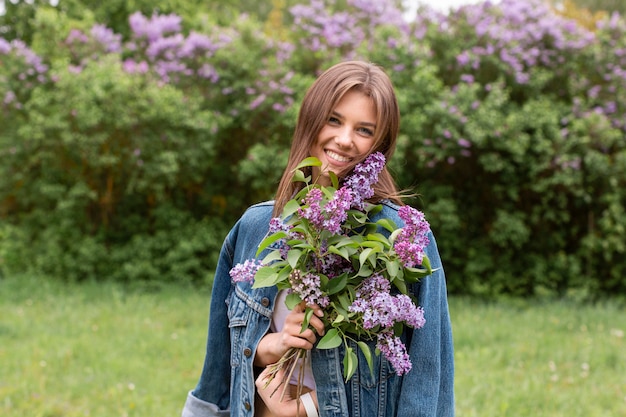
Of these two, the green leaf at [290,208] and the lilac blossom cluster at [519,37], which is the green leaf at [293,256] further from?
the lilac blossom cluster at [519,37]

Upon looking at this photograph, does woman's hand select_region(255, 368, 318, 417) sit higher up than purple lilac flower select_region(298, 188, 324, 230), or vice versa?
purple lilac flower select_region(298, 188, 324, 230)

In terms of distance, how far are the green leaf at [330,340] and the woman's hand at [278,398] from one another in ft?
0.73

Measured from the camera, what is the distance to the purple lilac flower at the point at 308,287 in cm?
155

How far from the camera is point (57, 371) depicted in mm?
4699

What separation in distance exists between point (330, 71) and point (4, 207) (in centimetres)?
768

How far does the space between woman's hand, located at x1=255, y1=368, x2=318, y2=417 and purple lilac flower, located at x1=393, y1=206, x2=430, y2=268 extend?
471 mm

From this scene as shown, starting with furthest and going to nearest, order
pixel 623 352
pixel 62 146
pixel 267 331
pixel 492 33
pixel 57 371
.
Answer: pixel 62 146, pixel 492 33, pixel 623 352, pixel 57 371, pixel 267 331

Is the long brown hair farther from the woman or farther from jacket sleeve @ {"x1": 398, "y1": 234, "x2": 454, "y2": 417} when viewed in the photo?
jacket sleeve @ {"x1": 398, "y1": 234, "x2": 454, "y2": 417}

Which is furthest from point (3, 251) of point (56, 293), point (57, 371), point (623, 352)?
point (623, 352)

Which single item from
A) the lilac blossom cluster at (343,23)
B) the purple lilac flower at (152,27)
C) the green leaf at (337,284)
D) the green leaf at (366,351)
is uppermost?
the lilac blossom cluster at (343,23)

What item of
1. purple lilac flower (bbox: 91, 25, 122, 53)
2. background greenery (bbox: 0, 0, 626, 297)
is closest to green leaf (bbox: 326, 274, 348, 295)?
background greenery (bbox: 0, 0, 626, 297)

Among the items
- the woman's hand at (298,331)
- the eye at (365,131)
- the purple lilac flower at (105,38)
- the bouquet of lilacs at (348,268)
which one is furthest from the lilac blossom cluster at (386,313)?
the purple lilac flower at (105,38)

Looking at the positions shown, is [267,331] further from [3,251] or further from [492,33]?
[3,251]

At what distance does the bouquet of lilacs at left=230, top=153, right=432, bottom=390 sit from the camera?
60.4 inches
